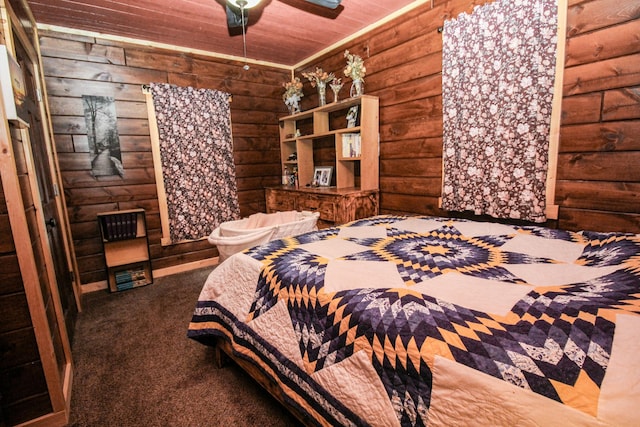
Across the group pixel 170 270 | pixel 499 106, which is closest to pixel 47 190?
pixel 170 270

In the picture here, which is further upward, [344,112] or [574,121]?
[344,112]

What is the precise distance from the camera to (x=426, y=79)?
8.19ft

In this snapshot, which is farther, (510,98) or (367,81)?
(367,81)

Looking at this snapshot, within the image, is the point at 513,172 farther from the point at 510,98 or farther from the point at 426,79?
the point at 426,79

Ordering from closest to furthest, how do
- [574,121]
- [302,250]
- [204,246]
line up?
Result: [302,250] → [574,121] → [204,246]

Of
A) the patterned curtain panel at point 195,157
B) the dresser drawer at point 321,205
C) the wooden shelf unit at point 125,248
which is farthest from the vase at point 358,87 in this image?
the wooden shelf unit at point 125,248

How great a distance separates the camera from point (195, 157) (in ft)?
11.1

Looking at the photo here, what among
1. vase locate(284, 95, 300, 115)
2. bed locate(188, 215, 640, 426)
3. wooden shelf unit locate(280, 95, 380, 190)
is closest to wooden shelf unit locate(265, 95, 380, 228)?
wooden shelf unit locate(280, 95, 380, 190)

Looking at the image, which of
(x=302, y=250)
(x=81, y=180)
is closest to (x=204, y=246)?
(x=81, y=180)

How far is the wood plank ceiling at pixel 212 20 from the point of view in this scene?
243cm

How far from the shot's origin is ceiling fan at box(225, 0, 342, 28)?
2.25 m

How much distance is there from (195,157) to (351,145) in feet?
5.61

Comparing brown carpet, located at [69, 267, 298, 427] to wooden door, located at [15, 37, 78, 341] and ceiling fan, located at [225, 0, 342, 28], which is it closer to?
wooden door, located at [15, 37, 78, 341]

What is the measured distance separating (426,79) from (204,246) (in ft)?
9.48
